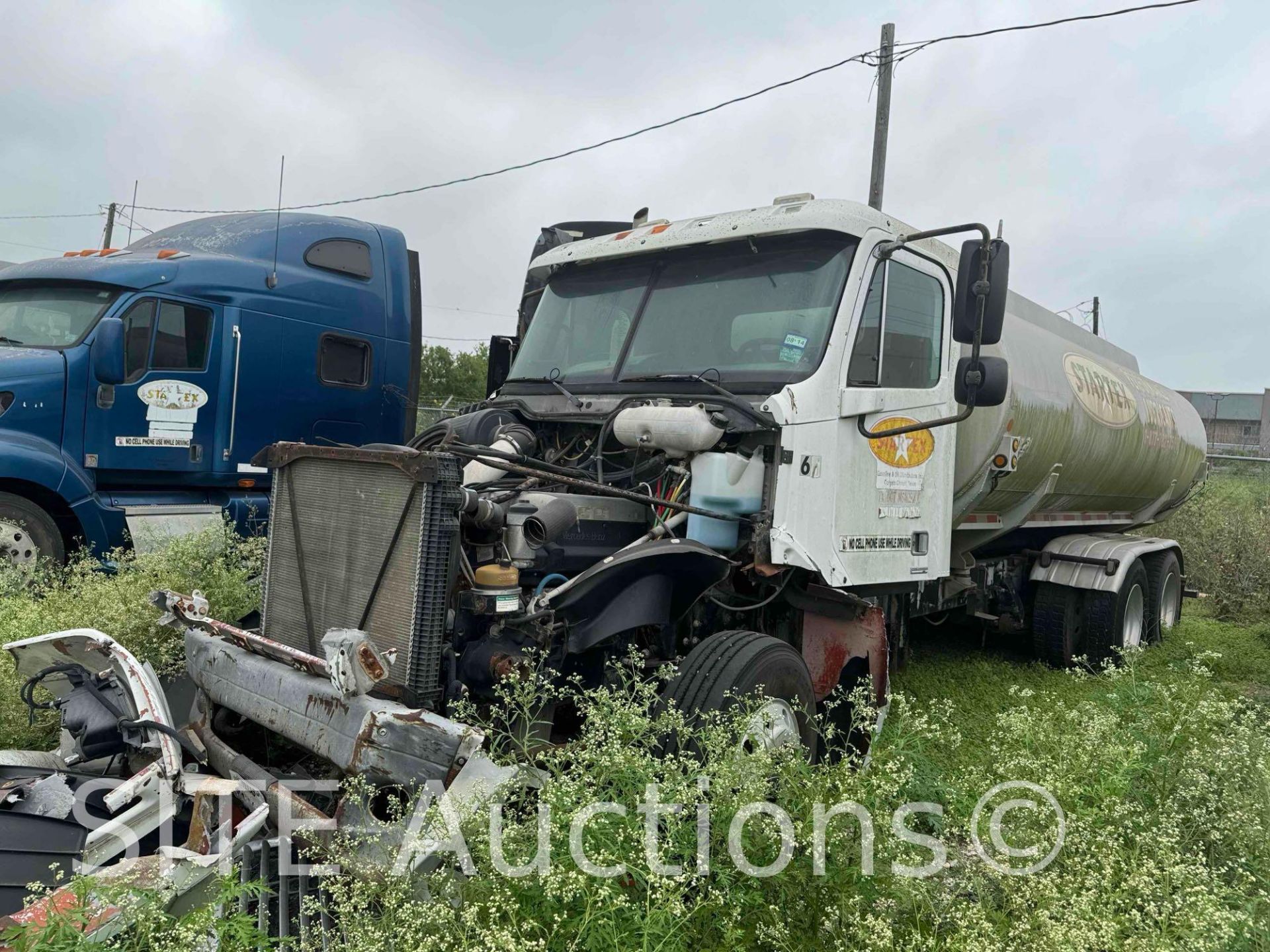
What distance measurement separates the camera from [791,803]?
8.69 ft

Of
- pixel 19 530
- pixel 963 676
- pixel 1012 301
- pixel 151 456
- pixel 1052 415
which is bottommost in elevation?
pixel 963 676

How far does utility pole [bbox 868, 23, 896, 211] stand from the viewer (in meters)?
12.5

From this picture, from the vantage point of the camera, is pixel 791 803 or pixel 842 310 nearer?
pixel 791 803

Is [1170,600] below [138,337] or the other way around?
below

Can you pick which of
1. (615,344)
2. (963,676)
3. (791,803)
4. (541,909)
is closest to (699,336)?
(615,344)

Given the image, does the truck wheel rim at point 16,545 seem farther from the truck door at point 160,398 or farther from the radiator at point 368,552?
the radiator at point 368,552

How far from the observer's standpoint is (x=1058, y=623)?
7.71 m

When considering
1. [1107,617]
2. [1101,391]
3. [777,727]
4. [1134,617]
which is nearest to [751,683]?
[777,727]

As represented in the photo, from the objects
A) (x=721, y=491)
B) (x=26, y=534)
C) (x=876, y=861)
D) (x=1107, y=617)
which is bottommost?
(x=876, y=861)

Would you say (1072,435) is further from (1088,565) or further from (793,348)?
(793,348)

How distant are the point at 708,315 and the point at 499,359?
2.26 metres

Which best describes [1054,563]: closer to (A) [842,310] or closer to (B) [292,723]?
(A) [842,310]

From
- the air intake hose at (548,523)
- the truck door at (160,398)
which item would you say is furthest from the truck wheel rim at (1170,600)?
the truck door at (160,398)

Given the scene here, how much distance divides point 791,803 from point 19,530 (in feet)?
20.2
